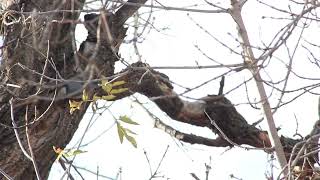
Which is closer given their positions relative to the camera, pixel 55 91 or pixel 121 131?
pixel 121 131

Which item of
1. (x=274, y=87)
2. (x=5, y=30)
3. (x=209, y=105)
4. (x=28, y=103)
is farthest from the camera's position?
(x=209, y=105)

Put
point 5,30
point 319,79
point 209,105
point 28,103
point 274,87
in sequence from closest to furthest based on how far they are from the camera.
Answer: point 274,87, point 319,79, point 28,103, point 5,30, point 209,105

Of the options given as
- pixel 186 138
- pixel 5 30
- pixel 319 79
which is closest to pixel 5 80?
pixel 5 30

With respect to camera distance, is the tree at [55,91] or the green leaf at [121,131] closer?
the green leaf at [121,131]

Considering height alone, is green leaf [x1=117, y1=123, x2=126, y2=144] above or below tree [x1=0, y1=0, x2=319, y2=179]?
below

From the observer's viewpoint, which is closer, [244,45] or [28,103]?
[244,45]

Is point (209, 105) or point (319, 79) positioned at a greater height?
point (209, 105)

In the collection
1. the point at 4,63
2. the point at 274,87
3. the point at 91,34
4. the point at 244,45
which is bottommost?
the point at 274,87

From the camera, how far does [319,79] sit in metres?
2.70

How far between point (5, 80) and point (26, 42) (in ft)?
0.93

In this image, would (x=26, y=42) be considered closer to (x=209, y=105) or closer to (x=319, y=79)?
(x=209, y=105)

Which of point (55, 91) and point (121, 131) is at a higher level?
point (55, 91)

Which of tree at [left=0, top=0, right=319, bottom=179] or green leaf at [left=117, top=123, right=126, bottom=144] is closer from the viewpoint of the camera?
green leaf at [left=117, top=123, right=126, bottom=144]

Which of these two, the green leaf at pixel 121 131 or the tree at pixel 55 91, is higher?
the tree at pixel 55 91
